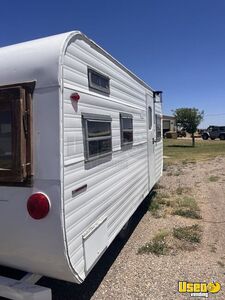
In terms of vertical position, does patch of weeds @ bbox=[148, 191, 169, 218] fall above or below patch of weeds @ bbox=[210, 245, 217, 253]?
above

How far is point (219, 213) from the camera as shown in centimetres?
682

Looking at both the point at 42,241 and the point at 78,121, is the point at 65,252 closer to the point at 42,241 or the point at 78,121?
the point at 42,241

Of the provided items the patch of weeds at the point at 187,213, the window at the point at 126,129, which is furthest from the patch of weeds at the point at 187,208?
the window at the point at 126,129

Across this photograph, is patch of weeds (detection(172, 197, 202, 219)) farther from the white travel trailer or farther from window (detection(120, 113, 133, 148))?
the white travel trailer

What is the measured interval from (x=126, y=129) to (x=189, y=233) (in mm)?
2307

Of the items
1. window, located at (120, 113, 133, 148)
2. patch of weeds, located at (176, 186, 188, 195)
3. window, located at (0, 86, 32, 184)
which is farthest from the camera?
patch of weeds, located at (176, 186, 188, 195)

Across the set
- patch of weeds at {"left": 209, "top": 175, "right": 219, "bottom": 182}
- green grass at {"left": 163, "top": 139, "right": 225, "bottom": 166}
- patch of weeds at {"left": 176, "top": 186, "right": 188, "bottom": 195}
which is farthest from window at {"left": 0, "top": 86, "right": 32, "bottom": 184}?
green grass at {"left": 163, "top": 139, "right": 225, "bottom": 166}

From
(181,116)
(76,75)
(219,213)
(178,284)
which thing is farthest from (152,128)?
(181,116)

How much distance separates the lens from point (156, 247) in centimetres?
482

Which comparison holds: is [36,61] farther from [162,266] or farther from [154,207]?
[154,207]

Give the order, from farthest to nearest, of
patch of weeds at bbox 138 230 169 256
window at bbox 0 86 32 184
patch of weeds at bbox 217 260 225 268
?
patch of weeds at bbox 138 230 169 256 → patch of weeds at bbox 217 260 225 268 → window at bbox 0 86 32 184

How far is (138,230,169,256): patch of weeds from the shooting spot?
15.4 ft

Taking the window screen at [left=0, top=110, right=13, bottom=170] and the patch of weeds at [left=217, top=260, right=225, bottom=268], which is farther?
the patch of weeds at [left=217, top=260, right=225, bottom=268]

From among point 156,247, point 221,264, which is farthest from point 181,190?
point 221,264
